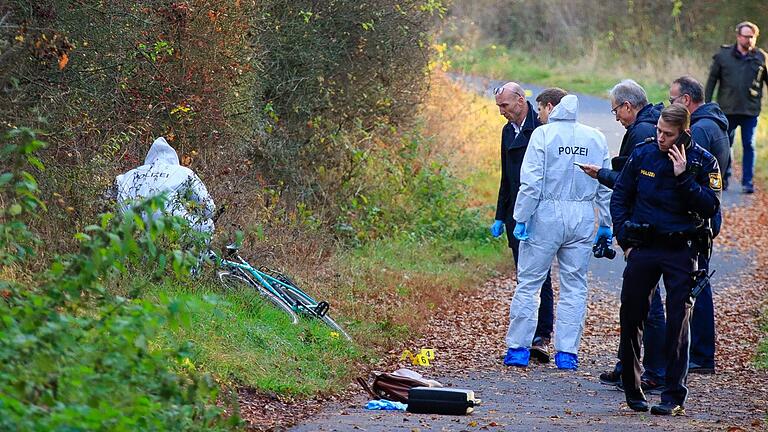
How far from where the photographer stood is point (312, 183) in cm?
1431

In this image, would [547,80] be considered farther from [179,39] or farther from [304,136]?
[179,39]

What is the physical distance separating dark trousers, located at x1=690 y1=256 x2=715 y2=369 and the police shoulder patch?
5.85ft

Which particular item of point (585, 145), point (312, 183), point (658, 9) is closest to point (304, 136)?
point (312, 183)

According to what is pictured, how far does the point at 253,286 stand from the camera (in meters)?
9.70

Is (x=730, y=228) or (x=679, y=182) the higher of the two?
(x=679, y=182)

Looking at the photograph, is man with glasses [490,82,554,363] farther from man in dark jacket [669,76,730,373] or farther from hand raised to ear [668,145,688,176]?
hand raised to ear [668,145,688,176]

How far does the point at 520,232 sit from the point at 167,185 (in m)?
2.77

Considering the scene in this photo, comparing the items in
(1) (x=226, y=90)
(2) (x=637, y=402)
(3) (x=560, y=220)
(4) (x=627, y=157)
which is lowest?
(2) (x=637, y=402)

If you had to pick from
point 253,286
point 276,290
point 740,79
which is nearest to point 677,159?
point 276,290

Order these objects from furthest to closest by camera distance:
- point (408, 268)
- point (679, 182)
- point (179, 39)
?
point (408, 268) → point (179, 39) → point (679, 182)

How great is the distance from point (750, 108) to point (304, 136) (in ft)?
22.4

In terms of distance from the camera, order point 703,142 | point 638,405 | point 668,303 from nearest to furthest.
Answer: point 668,303, point 638,405, point 703,142

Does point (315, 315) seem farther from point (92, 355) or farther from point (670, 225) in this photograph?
point (92, 355)

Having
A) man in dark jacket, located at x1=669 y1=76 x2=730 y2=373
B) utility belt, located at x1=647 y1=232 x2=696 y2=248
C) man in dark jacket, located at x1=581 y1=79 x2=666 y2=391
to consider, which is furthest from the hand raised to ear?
man in dark jacket, located at x1=669 y1=76 x2=730 y2=373
